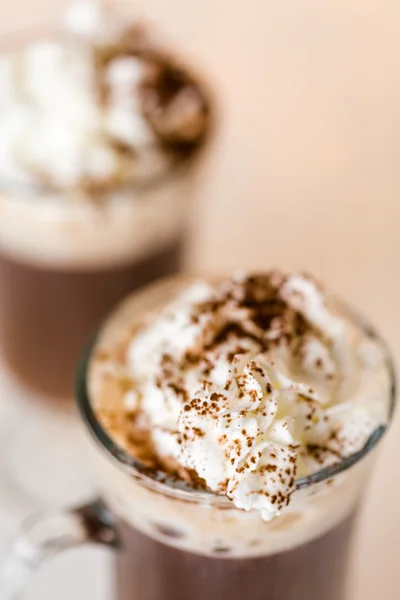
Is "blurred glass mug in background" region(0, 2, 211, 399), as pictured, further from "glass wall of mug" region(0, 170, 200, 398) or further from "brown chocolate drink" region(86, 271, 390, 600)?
"brown chocolate drink" region(86, 271, 390, 600)

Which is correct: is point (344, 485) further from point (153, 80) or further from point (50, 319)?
point (153, 80)

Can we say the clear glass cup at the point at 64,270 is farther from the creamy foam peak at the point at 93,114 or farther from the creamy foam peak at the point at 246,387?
the creamy foam peak at the point at 246,387

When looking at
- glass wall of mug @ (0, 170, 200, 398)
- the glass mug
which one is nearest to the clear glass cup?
glass wall of mug @ (0, 170, 200, 398)

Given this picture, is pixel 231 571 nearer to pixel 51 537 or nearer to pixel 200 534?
pixel 200 534

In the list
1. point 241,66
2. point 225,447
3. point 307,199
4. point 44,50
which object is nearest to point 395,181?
point 307,199

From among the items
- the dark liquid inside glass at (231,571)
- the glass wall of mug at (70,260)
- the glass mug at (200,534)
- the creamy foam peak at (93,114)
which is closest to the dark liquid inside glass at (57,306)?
the glass wall of mug at (70,260)

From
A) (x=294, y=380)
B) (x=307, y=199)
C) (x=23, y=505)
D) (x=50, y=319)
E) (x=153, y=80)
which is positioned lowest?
(x=23, y=505)
